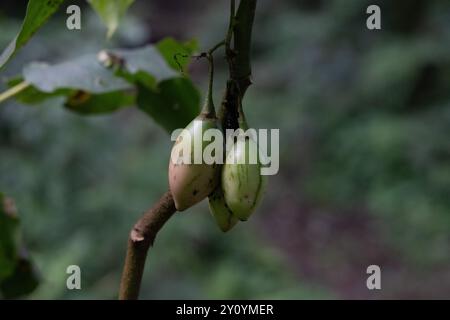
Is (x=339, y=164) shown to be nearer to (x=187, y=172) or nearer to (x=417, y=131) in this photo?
(x=417, y=131)

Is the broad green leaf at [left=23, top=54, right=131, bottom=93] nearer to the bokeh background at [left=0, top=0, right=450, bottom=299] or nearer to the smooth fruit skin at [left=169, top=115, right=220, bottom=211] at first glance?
the smooth fruit skin at [left=169, top=115, right=220, bottom=211]

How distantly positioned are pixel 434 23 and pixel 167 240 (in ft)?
8.45

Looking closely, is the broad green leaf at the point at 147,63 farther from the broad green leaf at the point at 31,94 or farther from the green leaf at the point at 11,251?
the green leaf at the point at 11,251

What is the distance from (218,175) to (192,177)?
3cm

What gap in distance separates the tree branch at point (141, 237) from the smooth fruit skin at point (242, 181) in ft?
0.17

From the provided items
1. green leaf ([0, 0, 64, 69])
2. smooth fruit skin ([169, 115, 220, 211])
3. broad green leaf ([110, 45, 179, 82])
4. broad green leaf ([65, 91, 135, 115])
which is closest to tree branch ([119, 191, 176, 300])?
smooth fruit skin ([169, 115, 220, 211])

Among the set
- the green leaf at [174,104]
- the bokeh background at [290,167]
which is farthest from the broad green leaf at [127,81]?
the bokeh background at [290,167]

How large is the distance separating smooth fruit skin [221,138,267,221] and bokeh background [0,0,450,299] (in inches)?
47.2

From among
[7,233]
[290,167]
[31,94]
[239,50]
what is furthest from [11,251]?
[290,167]

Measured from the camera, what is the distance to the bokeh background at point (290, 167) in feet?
7.90

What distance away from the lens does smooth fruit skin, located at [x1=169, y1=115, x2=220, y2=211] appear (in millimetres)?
536
